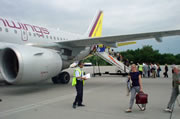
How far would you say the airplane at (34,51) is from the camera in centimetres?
685

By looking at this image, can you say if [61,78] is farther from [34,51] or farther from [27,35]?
[34,51]

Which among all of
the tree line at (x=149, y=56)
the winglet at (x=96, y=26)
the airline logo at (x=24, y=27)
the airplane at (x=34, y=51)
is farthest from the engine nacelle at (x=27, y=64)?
the tree line at (x=149, y=56)

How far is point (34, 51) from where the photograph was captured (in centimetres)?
727

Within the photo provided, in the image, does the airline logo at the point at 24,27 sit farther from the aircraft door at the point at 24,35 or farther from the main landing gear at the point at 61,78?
the main landing gear at the point at 61,78

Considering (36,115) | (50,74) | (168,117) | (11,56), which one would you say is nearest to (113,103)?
(168,117)

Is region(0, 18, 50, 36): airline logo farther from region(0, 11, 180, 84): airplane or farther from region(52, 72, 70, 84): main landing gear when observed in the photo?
region(52, 72, 70, 84): main landing gear

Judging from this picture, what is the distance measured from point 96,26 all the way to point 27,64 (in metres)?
12.2

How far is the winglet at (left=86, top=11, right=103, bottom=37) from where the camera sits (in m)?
17.3

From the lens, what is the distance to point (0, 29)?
7984mm

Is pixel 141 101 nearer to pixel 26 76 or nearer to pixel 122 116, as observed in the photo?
pixel 122 116

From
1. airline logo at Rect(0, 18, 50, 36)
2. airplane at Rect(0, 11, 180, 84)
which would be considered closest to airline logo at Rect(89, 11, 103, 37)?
airplane at Rect(0, 11, 180, 84)

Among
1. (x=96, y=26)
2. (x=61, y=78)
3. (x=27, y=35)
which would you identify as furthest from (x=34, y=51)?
(x=96, y=26)

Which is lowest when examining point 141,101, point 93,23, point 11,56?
point 141,101

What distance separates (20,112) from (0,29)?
4.96 metres
